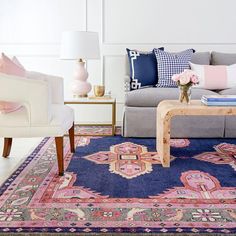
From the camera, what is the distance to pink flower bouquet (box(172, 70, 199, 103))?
3.04 m

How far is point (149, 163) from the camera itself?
3049mm

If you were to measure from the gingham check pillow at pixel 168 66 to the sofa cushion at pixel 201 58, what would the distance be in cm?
22

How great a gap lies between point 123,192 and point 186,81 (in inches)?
43.7

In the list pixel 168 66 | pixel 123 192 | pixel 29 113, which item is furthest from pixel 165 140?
pixel 168 66

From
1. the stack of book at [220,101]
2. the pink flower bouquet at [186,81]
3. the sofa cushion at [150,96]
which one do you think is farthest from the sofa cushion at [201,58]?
the stack of book at [220,101]

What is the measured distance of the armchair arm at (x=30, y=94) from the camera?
2.56m

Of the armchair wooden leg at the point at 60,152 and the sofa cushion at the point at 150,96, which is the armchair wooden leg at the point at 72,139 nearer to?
the armchair wooden leg at the point at 60,152

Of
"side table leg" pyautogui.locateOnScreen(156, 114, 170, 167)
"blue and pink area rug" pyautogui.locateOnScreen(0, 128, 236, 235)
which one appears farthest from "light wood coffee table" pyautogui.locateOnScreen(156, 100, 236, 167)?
"blue and pink area rug" pyautogui.locateOnScreen(0, 128, 236, 235)

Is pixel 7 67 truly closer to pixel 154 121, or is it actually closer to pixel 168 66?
pixel 154 121

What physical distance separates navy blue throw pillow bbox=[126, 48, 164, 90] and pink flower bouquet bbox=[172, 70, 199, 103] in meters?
1.04

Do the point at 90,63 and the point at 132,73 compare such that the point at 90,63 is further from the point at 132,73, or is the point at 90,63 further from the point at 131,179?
the point at 131,179

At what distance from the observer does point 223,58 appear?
14.3ft

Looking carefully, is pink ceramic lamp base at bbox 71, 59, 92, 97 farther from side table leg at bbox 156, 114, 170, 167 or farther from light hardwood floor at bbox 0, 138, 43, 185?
side table leg at bbox 156, 114, 170, 167

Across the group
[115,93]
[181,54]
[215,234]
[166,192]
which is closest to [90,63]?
[115,93]
